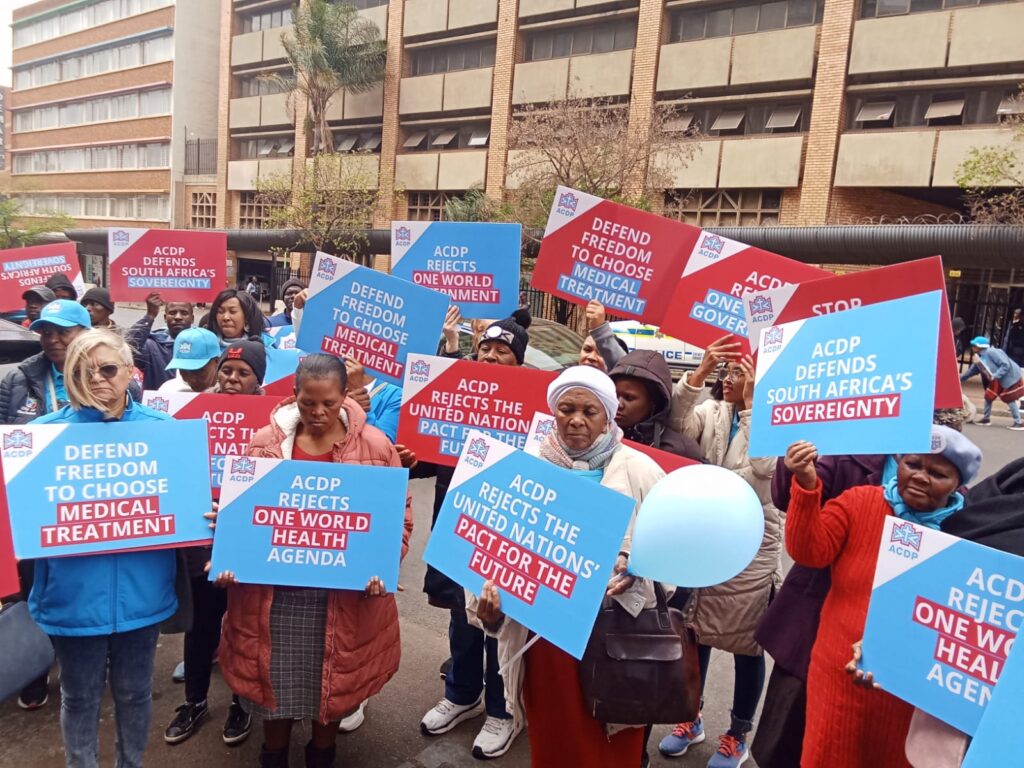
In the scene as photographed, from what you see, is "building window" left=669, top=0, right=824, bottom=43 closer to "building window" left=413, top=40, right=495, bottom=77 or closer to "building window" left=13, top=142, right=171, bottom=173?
"building window" left=413, top=40, right=495, bottom=77

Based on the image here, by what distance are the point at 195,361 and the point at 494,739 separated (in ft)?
7.81

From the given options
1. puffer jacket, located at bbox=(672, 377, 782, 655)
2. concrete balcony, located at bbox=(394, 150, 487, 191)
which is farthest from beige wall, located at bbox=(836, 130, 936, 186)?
puffer jacket, located at bbox=(672, 377, 782, 655)

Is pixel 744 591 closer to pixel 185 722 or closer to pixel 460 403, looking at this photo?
pixel 460 403

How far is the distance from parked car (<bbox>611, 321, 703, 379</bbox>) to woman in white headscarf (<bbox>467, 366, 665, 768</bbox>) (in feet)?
38.8

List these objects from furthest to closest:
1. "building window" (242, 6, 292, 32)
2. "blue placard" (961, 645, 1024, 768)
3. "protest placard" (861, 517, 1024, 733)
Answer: "building window" (242, 6, 292, 32)
"protest placard" (861, 517, 1024, 733)
"blue placard" (961, 645, 1024, 768)

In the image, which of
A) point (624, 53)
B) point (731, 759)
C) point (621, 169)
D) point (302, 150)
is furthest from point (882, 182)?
point (302, 150)

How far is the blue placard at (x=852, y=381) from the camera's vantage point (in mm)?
2027

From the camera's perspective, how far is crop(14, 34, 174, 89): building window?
3888 cm

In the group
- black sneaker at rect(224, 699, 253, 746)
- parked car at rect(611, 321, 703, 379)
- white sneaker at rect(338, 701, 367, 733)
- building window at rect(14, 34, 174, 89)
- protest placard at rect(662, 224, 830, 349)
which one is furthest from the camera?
building window at rect(14, 34, 174, 89)

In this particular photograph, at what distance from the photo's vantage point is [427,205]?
30703mm

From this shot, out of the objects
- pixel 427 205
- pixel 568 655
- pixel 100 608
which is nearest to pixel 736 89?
pixel 427 205

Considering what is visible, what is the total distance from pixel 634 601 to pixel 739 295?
2067mm

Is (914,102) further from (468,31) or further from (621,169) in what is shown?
(468,31)

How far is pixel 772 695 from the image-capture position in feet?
8.40
